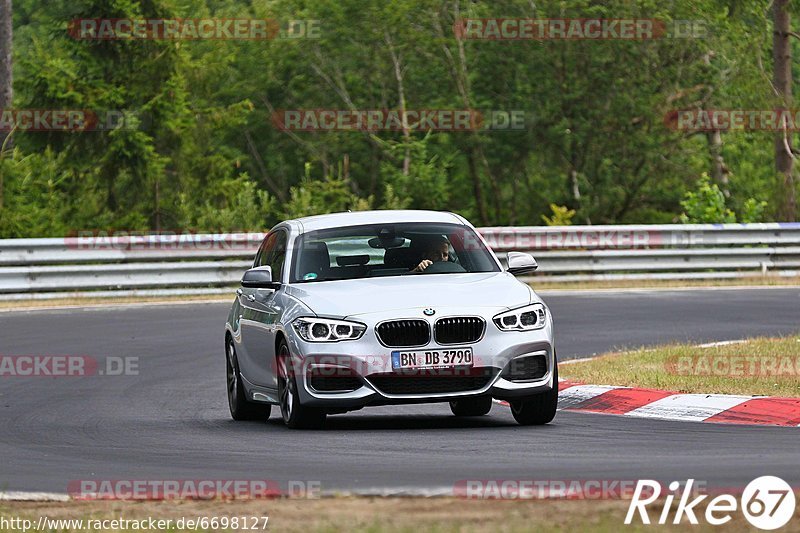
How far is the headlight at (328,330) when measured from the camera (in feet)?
36.4

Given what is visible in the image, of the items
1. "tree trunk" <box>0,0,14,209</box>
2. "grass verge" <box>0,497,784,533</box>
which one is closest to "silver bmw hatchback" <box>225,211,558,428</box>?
"grass verge" <box>0,497,784,533</box>

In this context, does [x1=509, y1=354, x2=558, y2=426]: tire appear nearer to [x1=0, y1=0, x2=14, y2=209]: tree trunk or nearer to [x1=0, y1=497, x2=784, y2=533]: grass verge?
[x1=0, y1=497, x2=784, y2=533]: grass verge

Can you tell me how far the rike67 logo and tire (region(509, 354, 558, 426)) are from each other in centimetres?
370

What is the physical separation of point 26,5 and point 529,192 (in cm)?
2393

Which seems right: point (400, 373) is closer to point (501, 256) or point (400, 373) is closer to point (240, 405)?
point (240, 405)

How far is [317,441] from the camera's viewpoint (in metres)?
10.7

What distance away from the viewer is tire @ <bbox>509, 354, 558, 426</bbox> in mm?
11414

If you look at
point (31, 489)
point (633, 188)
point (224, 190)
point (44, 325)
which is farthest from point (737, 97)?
point (31, 489)

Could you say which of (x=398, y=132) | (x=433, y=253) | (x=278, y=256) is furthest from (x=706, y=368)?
(x=398, y=132)

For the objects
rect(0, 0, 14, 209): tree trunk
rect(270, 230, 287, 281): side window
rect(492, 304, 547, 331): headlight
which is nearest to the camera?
rect(492, 304, 547, 331): headlight

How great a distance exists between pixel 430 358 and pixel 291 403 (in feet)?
3.71

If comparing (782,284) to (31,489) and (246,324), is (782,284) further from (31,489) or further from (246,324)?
(31,489)

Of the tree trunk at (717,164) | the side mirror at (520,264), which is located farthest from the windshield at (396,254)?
the tree trunk at (717,164)

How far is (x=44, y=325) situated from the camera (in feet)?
71.2
